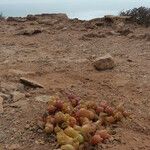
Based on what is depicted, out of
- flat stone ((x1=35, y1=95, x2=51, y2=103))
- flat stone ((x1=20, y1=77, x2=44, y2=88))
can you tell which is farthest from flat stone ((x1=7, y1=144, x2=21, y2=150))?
flat stone ((x1=20, y1=77, x2=44, y2=88))

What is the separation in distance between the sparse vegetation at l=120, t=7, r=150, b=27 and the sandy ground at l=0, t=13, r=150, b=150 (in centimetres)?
78

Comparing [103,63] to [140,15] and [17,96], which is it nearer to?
[17,96]

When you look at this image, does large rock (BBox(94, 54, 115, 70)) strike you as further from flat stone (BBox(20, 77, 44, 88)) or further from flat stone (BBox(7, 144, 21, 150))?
flat stone (BBox(7, 144, 21, 150))

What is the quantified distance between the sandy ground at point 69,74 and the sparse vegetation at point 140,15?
0.78m

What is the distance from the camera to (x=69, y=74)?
6465 millimetres

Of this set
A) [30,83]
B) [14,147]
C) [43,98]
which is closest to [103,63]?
[30,83]

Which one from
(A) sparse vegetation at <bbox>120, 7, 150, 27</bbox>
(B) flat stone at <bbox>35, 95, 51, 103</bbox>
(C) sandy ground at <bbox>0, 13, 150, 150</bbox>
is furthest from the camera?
(A) sparse vegetation at <bbox>120, 7, 150, 27</bbox>

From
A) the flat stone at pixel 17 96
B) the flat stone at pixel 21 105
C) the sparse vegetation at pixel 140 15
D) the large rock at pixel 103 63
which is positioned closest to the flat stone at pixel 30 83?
the flat stone at pixel 17 96

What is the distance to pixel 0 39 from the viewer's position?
28.7 ft

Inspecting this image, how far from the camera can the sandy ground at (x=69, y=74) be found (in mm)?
4621

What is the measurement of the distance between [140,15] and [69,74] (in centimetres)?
551

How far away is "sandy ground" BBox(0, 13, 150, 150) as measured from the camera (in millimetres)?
4621

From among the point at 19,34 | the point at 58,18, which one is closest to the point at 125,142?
the point at 19,34

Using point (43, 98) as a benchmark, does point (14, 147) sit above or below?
below
